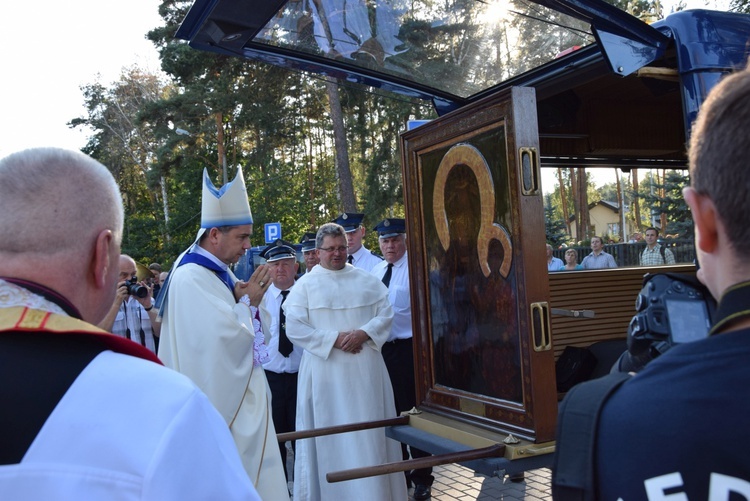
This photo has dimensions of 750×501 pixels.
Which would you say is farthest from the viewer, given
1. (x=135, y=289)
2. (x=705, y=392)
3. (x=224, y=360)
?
(x=135, y=289)

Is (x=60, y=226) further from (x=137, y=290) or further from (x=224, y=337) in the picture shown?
(x=137, y=290)

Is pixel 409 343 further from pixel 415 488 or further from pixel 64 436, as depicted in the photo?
pixel 64 436

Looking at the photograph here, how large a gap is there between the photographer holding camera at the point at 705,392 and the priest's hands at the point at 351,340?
4.43 meters

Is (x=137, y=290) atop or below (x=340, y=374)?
atop

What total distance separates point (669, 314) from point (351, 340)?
4319mm

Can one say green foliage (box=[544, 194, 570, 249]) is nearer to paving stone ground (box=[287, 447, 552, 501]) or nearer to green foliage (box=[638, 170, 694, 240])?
green foliage (box=[638, 170, 694, 240])

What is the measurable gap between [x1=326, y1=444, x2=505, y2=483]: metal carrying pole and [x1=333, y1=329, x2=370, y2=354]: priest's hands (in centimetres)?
218

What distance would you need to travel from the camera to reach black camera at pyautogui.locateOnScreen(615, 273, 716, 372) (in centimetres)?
131

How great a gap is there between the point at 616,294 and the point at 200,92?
22.0 metres

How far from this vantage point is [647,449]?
107 cm

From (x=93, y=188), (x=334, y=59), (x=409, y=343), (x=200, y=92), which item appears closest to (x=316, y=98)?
(x=200, y=92)

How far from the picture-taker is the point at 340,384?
18.4ft

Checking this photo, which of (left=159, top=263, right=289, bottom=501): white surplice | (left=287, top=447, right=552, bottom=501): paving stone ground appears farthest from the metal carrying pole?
(left=287, top=447, right=552, bottom=501): paving stone ground

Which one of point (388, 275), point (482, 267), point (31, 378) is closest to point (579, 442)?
point (31, 378)
